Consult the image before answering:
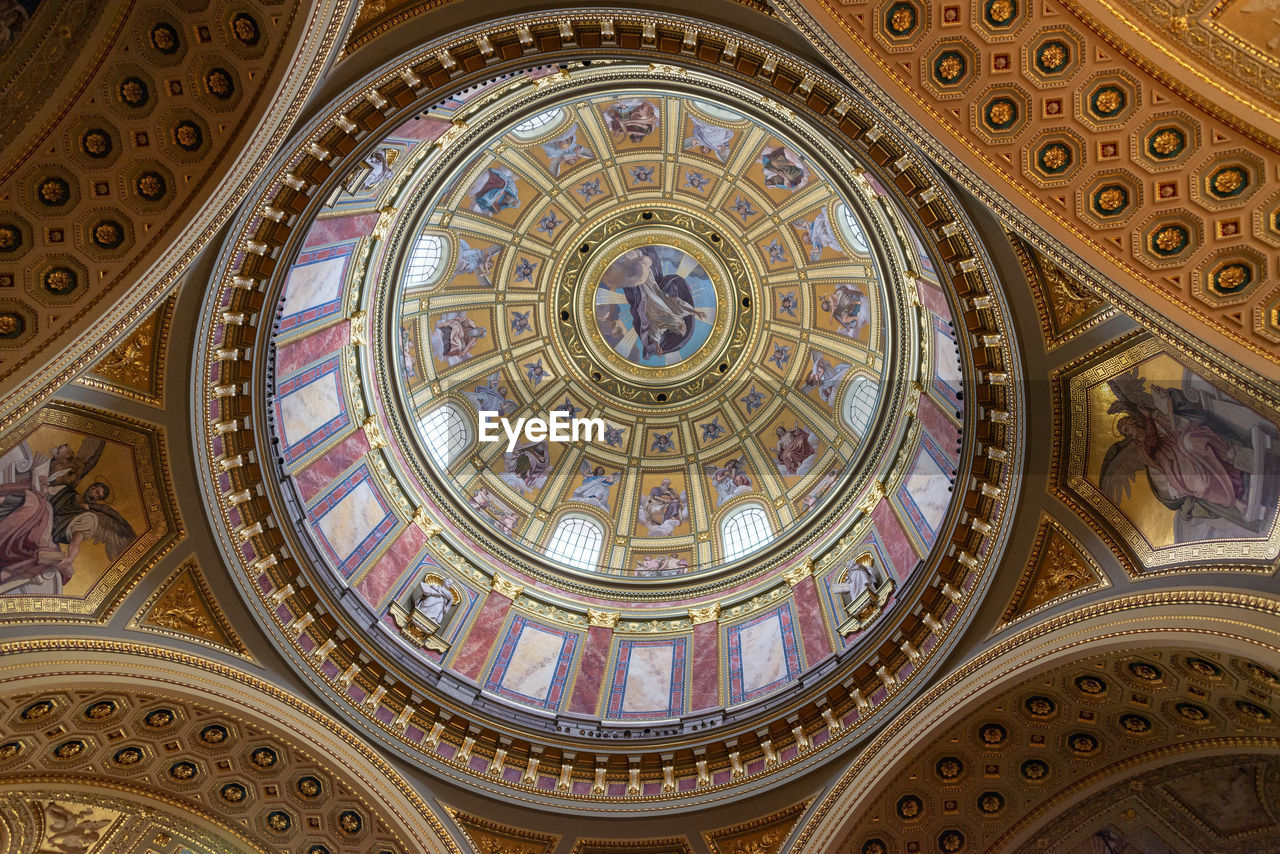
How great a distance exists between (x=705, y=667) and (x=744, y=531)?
18.5 ft

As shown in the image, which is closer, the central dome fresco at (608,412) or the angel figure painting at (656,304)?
the central dome fresco at (608,412)

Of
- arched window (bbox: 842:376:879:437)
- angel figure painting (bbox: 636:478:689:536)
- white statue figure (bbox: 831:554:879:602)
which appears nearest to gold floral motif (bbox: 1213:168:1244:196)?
white statue figure (bbox: 831:554:879:602)

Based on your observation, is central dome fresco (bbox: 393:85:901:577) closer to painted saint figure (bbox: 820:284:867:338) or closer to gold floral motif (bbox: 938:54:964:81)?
painted saint figure (bbox: 820:284:867:338)

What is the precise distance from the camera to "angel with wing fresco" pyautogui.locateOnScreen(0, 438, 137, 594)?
14258 mm

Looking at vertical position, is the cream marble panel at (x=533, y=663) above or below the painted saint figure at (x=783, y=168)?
below

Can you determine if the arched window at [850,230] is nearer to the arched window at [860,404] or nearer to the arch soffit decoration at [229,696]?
the arched window at [860,404]

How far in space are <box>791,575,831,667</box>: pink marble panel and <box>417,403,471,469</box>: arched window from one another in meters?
11.0

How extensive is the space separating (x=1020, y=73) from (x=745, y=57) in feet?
13.7

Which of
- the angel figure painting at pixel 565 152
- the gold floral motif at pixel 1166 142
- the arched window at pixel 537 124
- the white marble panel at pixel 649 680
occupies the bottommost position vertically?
the white marble panel at pixel 649 680

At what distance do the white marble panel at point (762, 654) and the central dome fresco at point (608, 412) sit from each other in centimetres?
8

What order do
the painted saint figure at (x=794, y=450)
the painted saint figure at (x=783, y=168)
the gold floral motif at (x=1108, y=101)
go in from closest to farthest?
the gold floral motif at (x=1108, y=101)
the painted saint figure at (x=783, y=168)
the painted saint figure at (x=794, y=450)

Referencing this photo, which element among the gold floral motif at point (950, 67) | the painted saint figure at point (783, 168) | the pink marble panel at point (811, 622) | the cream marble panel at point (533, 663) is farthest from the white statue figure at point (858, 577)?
the painted saint figure at point (783, 168)

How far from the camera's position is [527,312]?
30734 millimetres

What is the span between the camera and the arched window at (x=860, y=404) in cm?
2524
